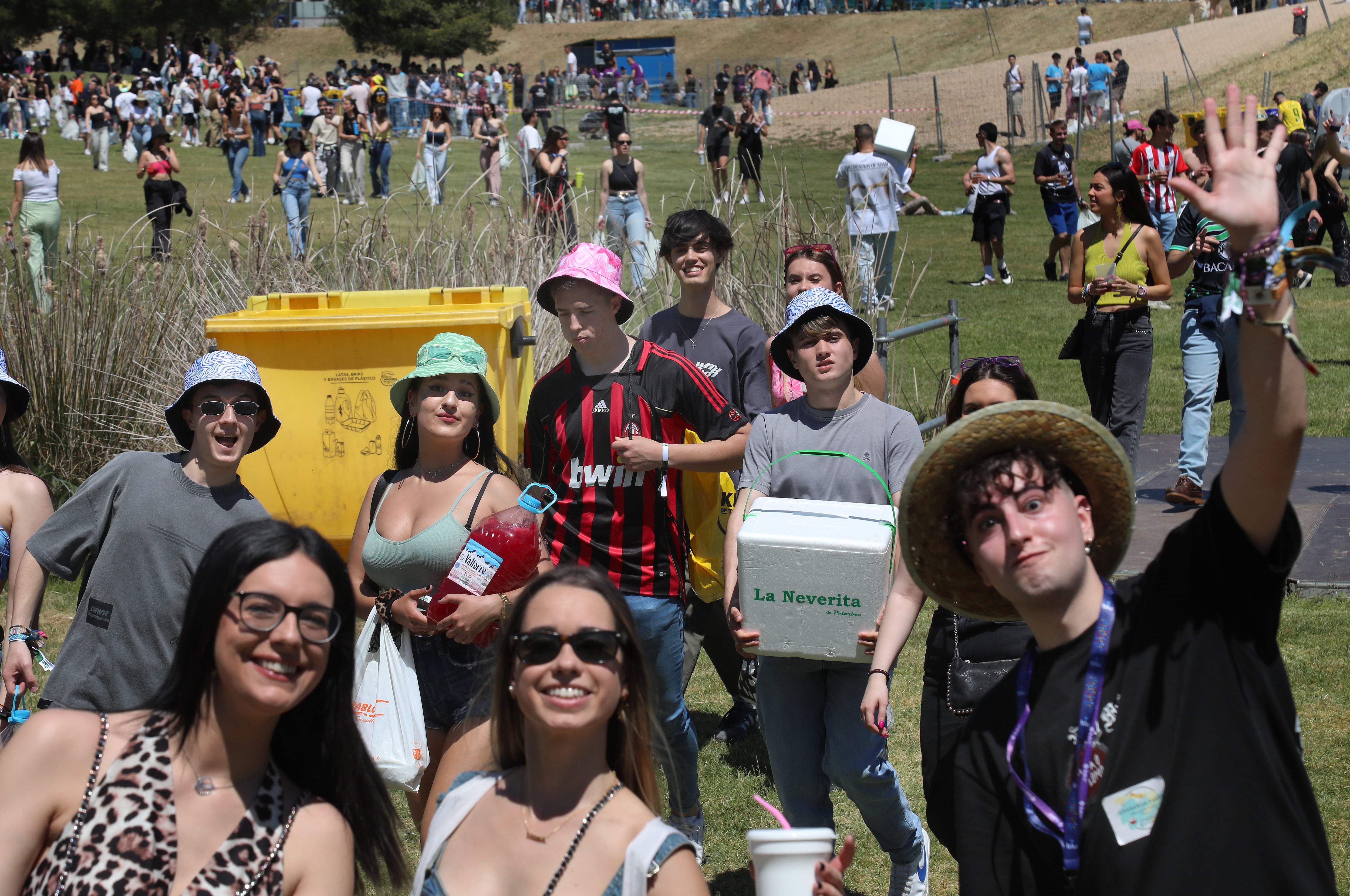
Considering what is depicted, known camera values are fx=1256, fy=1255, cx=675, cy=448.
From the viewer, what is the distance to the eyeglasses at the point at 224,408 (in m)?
3.70

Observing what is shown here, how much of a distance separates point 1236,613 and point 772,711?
1.98 m

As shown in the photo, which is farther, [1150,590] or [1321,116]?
[1321,116]

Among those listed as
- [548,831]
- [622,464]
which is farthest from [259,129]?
[548,831]

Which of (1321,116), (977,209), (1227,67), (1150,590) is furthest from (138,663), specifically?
(1227,67)

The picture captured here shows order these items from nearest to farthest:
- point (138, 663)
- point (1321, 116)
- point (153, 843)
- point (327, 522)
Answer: point (153, 843), point (138, 663), point (327, 522), point (1321, 116)

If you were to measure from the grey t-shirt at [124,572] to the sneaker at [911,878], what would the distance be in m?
2.19

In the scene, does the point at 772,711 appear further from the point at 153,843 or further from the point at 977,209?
the point at 977,209

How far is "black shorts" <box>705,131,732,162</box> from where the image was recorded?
20.3 metres

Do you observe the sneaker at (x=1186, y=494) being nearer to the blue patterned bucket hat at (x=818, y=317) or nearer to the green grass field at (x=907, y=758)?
the green grass field at (x=907, y=758)

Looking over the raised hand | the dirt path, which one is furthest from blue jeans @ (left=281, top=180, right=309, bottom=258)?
the dirt path

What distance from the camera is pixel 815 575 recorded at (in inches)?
140

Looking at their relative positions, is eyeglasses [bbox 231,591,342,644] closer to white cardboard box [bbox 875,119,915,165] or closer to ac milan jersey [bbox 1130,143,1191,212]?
white cardboard box [bbox 875,119,915,165]

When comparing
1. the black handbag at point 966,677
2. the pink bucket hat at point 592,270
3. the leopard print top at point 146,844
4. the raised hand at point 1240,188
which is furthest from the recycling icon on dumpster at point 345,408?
the raised hand at point 1240,188

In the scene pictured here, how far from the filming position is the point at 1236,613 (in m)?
1.99
